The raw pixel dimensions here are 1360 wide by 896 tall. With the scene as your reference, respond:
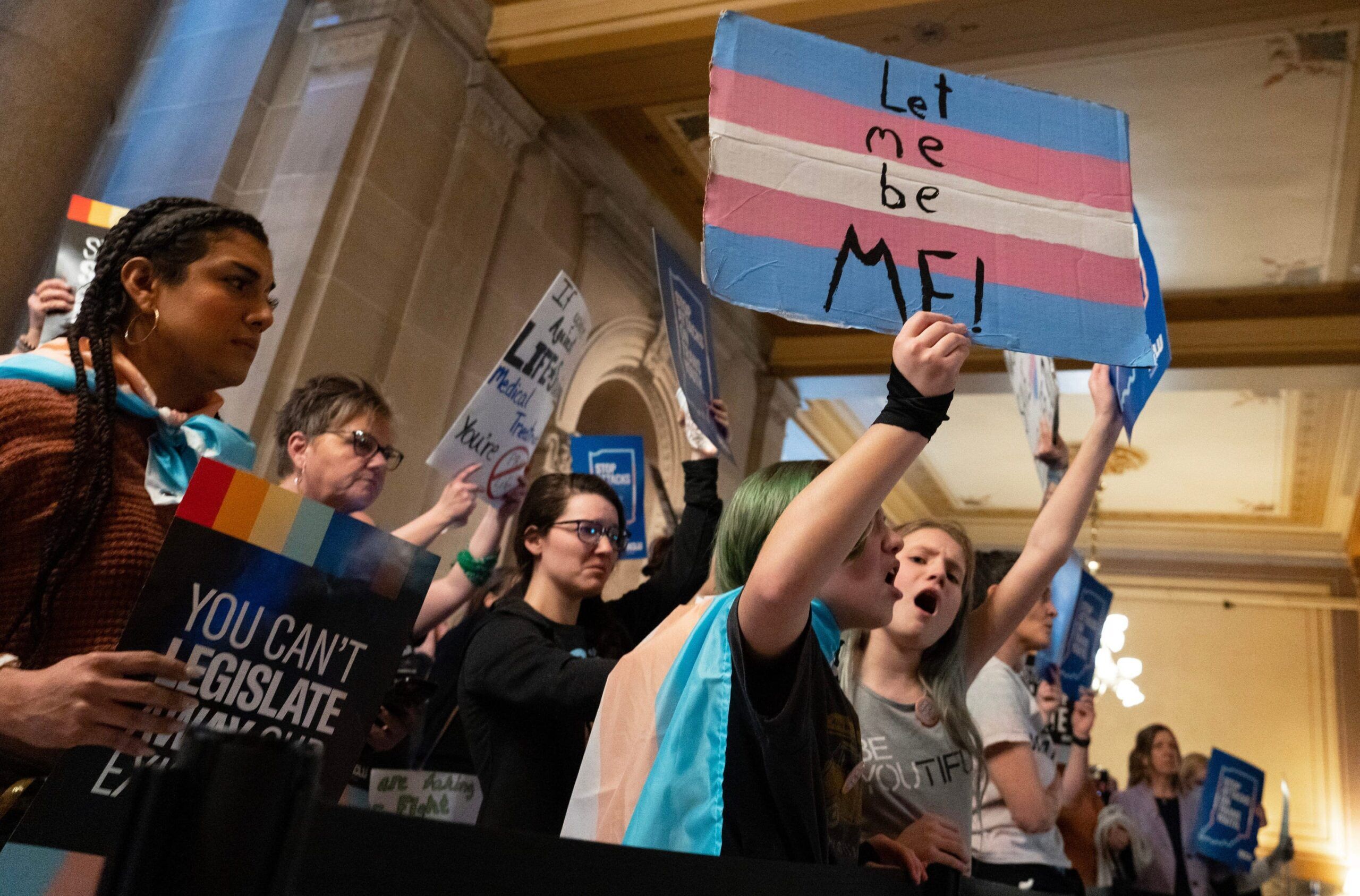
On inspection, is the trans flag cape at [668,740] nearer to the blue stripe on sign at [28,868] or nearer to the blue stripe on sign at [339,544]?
the blue stripe on sign at [339,544]

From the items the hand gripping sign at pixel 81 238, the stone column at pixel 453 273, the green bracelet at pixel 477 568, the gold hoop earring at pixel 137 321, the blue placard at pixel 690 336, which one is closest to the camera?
the gold hoop earring at pixel 137 321

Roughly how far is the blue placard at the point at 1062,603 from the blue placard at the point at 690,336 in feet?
5.66

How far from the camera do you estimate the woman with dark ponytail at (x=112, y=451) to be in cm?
100

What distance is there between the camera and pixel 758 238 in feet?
4.69

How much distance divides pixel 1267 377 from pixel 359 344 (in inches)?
261

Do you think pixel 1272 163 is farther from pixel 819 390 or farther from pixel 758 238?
pixel 758 238

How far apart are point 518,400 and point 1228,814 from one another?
4419 millimetres

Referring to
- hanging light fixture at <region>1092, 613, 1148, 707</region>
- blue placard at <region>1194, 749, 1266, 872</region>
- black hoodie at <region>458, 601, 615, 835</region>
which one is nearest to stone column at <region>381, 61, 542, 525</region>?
black hoodie at <region>458, 601, 615, 835</region>

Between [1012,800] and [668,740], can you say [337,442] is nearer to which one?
[668,740]

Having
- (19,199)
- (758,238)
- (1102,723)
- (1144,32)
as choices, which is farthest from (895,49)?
(1102,723)

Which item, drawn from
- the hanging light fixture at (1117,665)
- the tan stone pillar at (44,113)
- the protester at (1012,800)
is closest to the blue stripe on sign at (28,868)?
the protester at (1012,800)

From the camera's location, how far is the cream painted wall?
11.8 meters

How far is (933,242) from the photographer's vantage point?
A: 59.4 inches

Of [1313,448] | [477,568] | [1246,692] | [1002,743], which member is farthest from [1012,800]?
[1246,692]
